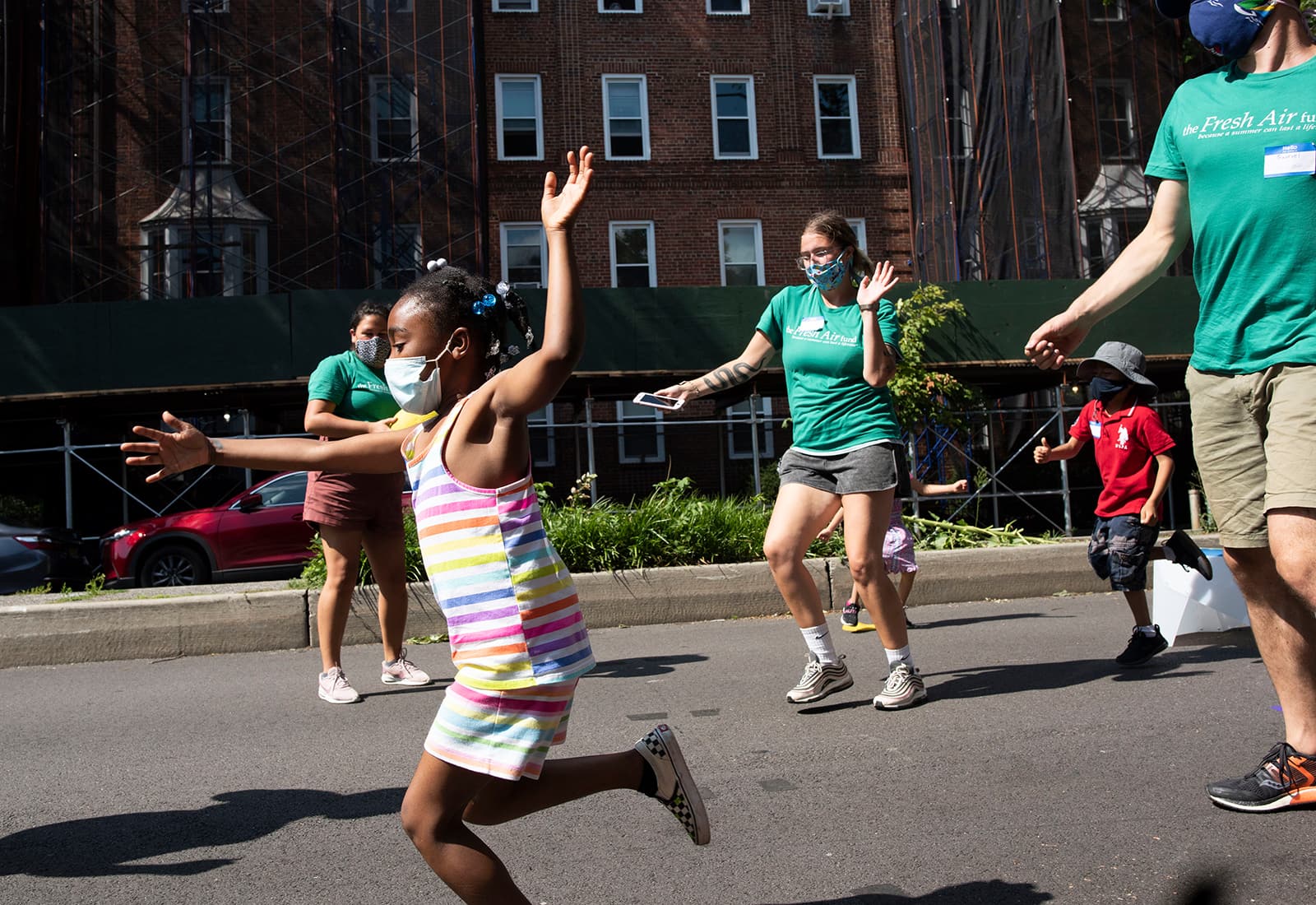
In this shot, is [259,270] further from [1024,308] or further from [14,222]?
[1024,308]

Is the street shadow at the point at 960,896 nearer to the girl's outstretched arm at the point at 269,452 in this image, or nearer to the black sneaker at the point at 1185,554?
the girl's outstretched arm at the point at 269,452

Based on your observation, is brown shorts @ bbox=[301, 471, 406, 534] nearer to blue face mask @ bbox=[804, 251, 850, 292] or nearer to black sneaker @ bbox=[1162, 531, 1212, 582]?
blue face mask @ bbox=[804, 251, 850, 292]

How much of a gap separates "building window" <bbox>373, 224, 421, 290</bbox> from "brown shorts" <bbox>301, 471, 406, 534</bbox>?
18.4m

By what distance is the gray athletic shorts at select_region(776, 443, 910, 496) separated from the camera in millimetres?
4988

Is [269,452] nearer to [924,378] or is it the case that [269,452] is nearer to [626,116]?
[924,378]

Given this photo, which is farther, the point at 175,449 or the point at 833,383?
the point at 833,383

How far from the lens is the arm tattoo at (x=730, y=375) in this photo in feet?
16.6

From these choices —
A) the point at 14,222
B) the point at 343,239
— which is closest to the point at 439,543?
the point at 343,239

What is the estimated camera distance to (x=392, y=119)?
79.2 feet

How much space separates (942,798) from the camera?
3.71m

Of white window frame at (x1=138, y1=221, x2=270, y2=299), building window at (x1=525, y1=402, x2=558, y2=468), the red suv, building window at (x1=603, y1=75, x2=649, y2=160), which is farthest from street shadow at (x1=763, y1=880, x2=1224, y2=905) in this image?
building window at (x1=603, y1=75, x2=649, y2=160)

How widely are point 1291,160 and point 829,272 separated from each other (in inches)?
84.0

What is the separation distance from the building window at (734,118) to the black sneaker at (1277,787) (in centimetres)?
2419

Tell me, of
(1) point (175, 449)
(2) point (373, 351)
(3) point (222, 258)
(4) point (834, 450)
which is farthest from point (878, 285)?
(3) point (222, 258)
